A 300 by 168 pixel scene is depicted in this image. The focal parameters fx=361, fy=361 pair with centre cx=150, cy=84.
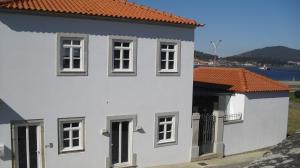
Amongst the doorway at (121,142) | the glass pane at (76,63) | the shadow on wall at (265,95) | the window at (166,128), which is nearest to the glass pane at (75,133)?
the doorway at (121,142)

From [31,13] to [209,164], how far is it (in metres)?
11.0

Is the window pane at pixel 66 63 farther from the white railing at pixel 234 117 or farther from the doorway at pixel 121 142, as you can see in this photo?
the white railing at pixel 234 117

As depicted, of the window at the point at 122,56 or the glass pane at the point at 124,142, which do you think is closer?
the window at the point at 122,56

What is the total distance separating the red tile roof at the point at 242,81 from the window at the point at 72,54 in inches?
393

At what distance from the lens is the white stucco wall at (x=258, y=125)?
67.0 ft

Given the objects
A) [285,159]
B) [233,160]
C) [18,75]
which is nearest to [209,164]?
[233,160]

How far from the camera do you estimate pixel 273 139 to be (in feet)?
74.6

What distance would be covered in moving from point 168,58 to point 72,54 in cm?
477

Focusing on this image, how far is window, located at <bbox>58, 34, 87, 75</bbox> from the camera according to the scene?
571 inches

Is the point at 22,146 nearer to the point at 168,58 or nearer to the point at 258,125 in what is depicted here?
the point at 168,58

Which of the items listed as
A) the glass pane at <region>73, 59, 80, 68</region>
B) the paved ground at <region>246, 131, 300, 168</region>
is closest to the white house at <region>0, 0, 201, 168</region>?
the glass pane at <region>73, 59, 80, 68</region>

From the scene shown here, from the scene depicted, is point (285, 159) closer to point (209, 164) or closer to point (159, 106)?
point (159, 106)

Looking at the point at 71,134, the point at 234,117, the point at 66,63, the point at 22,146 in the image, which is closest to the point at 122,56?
the point at 66,63

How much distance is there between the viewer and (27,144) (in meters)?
14.4
